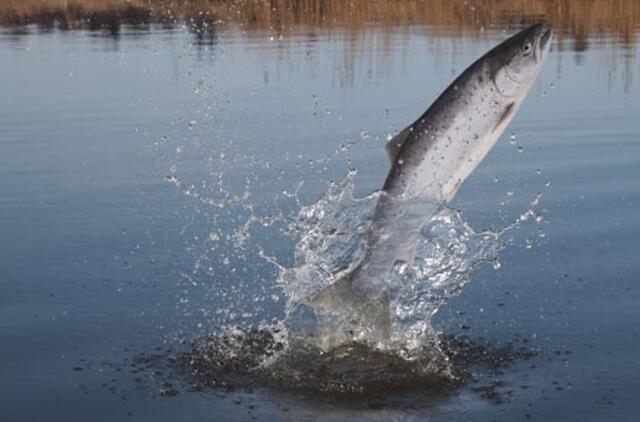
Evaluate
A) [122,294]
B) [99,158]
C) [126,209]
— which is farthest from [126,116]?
[122,294]

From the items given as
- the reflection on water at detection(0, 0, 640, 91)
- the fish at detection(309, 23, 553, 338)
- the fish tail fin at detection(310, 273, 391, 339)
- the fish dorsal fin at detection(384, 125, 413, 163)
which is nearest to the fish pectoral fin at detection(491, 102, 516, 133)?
the fish at detection(309, 23, 553, 338)

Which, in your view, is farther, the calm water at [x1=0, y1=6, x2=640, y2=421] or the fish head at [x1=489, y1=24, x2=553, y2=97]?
the calm water at [x1=0, y1=6, x2=640, y2=421]

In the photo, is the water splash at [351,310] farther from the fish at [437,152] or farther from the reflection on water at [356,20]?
the reflection on water at [356,20]

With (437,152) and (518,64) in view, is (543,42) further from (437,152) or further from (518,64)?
(437,152)

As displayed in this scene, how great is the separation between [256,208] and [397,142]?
433 cm

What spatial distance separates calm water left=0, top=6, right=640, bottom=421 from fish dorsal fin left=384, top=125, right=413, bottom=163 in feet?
4.17

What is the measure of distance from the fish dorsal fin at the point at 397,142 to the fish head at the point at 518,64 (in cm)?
50

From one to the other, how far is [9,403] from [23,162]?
260 inches

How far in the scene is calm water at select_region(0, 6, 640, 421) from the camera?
6984 mm

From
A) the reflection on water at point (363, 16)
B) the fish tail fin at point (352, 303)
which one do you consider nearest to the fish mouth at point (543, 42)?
the fish tail fin at point (352, 303)

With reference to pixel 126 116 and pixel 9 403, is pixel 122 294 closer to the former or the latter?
pixel 9 403

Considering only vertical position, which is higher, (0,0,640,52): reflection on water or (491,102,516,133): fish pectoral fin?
(491,102,516,133): fish pectoral fin

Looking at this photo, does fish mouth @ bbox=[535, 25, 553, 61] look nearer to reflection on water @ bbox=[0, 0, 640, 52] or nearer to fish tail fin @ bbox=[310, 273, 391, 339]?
fish tail fin @ bbox=[310, 273, 391, 339]

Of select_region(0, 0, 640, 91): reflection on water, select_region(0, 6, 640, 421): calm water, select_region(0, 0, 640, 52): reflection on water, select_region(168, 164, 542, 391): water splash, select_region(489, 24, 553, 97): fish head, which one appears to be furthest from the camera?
select_region(0, 0, 640, 52): reflection on water
